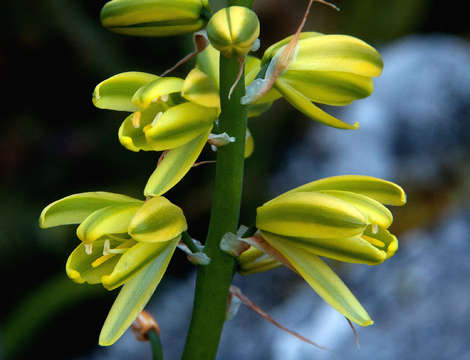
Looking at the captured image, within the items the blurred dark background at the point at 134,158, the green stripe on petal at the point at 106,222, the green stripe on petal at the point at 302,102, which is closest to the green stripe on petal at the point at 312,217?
the green stripe on petal at the point at 302,102

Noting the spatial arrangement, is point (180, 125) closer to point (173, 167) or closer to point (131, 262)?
point (173, 167)

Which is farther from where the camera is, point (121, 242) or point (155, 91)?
point (121, 242)

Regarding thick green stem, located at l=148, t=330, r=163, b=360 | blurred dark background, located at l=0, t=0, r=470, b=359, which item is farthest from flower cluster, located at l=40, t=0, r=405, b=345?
blurred dark background, located at l=0, t=0, r=470, b=359

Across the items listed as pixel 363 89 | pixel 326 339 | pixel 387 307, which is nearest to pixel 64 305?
pixel 326 339

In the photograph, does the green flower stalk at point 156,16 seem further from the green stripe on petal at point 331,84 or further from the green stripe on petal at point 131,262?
the green stripe on petal at point 131,262

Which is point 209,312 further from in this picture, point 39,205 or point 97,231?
point 39,205

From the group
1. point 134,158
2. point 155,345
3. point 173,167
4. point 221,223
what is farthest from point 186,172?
point 134,158

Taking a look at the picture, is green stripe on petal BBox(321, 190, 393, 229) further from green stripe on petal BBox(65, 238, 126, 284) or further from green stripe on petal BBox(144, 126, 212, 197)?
green stripe on petal BBox(65, 238, 126, 284)
